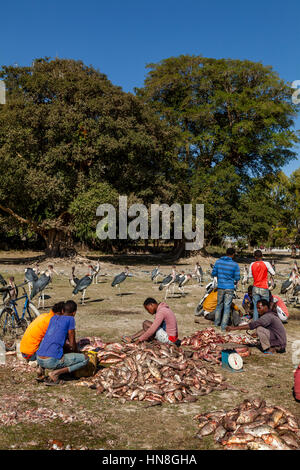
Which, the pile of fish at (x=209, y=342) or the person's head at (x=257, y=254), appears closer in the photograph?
the pile of fish at (x=209, y=342)

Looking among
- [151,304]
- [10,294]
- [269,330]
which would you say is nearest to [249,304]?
[269,330]

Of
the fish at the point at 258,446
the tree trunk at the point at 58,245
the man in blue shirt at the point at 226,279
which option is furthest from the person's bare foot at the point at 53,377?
the tree trunk at the point at 58,245

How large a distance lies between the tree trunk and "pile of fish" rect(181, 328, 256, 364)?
23.3m

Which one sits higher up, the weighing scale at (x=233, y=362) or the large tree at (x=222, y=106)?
the large tree at (x=222, y=106)

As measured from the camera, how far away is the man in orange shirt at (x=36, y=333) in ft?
26.9

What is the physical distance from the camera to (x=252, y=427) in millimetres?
5762

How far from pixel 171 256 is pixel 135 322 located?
32.6 meters

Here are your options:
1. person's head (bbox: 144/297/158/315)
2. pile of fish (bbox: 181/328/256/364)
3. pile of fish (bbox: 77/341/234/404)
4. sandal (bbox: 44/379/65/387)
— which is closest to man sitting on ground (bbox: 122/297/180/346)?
person's head (bbox: 144/297/158/315)

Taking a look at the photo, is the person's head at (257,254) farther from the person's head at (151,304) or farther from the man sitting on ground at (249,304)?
the person's head at (151,304)

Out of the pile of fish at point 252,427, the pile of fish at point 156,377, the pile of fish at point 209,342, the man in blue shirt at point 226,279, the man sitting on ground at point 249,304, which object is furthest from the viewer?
the man sitting on ground at point 249,304

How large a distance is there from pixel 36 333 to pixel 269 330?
5.57 meters

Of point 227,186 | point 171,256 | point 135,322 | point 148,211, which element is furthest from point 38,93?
point 135,322

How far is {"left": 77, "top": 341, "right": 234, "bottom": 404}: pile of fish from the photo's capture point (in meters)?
7.45

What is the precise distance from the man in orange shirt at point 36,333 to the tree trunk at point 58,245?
2528cm
